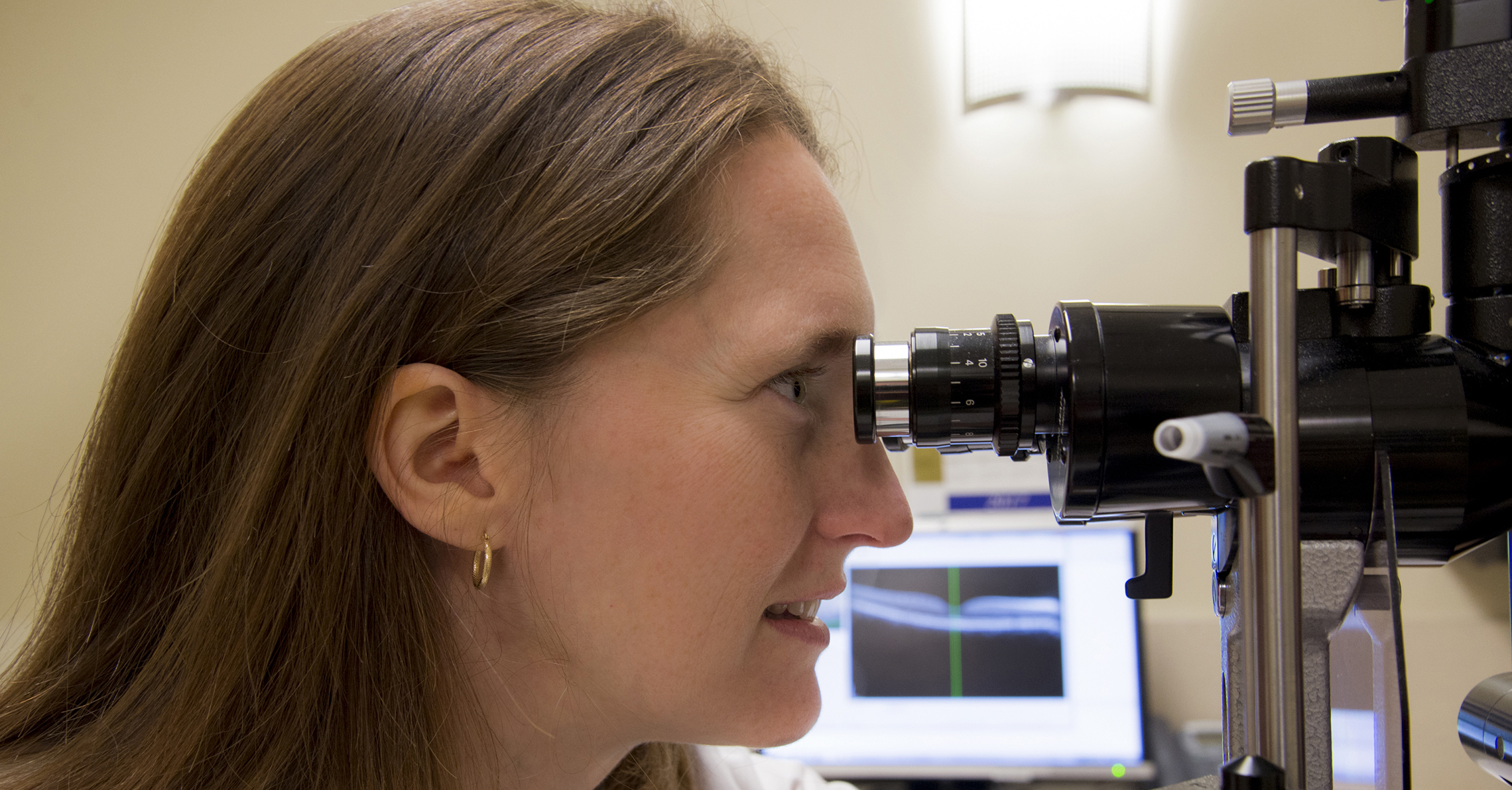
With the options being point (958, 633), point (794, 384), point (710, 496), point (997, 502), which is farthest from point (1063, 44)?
point (710, 496)

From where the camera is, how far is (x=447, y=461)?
62 centimetres

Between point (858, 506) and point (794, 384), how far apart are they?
0.11 meters

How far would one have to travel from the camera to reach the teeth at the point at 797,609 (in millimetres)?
679

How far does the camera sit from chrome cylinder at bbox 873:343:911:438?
0.56 meters

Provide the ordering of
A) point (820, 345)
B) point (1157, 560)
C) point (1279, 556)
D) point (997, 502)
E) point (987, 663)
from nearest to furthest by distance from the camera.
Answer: point (1279, 556) < point (1157, 560) < point (820, 345) < point (987, 663) < point (997, 502)

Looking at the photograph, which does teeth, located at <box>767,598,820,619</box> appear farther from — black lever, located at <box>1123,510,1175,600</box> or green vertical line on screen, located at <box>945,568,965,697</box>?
green vertical line on screen, located at <box>945,568,965,697</box>

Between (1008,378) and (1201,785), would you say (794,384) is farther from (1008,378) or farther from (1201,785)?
(1201,785)

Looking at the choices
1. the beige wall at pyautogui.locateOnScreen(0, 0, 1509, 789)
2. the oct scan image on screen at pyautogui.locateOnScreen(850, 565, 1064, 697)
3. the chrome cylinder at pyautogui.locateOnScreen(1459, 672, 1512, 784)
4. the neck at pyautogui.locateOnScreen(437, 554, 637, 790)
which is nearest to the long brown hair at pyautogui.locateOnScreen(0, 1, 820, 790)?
the neck at pyautogui.locateOnScreen(437, 554, 637, 790)

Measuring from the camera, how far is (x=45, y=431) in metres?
1.82

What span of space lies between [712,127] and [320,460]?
1.22 feet

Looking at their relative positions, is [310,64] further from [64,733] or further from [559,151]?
[64,733]

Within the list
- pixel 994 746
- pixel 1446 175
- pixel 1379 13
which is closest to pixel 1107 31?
pixel 1379 13

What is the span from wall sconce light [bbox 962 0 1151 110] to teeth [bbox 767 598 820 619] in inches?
45.0

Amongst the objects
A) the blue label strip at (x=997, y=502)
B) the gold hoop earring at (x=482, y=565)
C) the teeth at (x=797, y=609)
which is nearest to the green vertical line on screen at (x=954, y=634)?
the blue label strip at (x=997, y=502)
